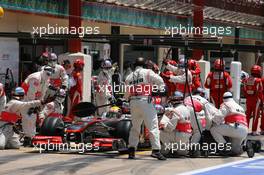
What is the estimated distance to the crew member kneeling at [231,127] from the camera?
13.7 metres

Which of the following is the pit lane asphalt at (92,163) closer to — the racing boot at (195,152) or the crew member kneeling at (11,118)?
the racing boot at (195,152)

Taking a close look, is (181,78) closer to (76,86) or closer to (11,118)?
(76,86)

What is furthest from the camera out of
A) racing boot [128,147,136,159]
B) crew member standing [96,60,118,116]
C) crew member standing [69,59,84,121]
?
crew member standing [96,60,118,116]

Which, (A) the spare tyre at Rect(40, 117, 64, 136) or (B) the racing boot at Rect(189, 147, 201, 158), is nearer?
(B) the racing boot at Rect(189, 147, 201, 158)

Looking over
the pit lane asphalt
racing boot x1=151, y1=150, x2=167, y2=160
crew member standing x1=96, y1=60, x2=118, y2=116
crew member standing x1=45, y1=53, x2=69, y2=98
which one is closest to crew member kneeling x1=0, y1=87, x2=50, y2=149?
the pit lane asphalt

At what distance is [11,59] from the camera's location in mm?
23312

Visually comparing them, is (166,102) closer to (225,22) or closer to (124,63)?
(124,63)

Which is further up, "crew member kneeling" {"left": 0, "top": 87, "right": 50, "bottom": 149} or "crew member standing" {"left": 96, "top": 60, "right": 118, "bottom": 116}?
"crew member standing" {"left": 96, "top": 60, "right": 118, "bottom": 116}

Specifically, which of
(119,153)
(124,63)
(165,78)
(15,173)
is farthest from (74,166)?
(124,63)

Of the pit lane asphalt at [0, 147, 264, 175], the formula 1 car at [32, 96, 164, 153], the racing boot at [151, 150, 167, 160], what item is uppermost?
the formula 1 car at [32, 96, 164, 153]

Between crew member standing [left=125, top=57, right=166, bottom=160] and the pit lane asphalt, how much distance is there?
0.31 m

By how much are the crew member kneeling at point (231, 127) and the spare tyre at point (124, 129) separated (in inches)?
61.9

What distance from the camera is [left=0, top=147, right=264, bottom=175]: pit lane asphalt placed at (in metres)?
11.5

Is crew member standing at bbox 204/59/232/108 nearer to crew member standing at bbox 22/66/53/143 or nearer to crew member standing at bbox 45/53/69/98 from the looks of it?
crew member standing at bbox 45/53/69/98
